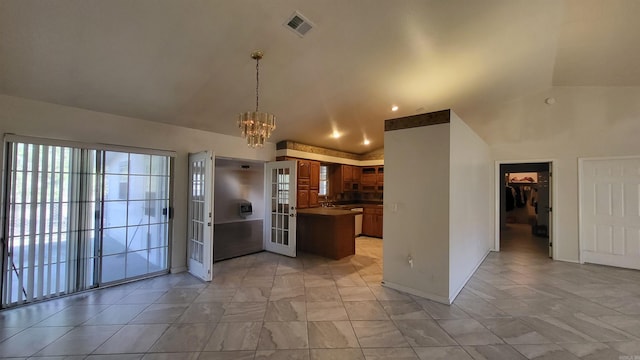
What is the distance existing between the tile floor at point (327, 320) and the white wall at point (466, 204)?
353 millimetres

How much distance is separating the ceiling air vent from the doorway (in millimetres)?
5278

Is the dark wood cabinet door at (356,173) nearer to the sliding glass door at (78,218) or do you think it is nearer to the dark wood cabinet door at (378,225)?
the dark wood cabinet door at (378,225)

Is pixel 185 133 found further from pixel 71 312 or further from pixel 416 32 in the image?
pixel 416 32

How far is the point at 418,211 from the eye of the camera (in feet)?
11.1

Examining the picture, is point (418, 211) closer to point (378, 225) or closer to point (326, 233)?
point (326, 233)

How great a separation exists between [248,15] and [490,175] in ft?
18.8

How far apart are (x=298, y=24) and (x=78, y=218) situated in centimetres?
366

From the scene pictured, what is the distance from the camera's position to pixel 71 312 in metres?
2.85

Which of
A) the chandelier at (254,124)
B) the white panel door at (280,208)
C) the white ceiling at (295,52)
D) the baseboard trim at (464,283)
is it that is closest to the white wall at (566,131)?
the white ceiling at (295,52)

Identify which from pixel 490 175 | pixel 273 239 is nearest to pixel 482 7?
pixel 490 175

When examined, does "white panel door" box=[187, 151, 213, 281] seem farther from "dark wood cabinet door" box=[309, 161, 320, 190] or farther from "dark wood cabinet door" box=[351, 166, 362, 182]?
"dark wood cabinet door" box=[351, 166, 362, 182]

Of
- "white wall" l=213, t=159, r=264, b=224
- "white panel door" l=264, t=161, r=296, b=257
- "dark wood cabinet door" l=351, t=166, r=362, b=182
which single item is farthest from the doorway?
"white wall" l=213, t=159, r=264, b=224

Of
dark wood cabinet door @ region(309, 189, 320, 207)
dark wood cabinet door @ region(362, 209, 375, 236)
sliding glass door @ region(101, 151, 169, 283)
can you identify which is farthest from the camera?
dark wood cabinet door @ region(362, 209, 375, 236)

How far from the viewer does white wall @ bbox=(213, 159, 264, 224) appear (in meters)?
6.51
